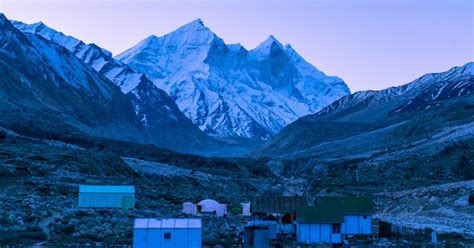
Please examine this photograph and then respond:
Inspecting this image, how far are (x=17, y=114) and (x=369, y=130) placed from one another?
9639cm

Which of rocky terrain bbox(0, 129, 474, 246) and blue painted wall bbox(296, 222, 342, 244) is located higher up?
rocky terrain bbox(0, 129, 474, 246)

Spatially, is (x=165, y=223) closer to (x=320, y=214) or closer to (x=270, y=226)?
(x=270, y=226)

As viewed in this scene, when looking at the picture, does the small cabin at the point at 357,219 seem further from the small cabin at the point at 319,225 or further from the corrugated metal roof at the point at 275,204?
the small cabin at the point at 319,225

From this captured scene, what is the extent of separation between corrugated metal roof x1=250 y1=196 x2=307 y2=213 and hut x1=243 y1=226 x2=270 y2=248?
999 cm

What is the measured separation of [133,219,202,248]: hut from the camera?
115ft

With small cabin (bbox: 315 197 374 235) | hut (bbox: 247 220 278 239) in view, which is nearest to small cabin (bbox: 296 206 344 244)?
hut (bbox: 247 220 278 239)

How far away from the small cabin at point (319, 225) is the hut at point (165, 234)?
374 inches

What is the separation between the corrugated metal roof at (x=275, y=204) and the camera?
159 ft

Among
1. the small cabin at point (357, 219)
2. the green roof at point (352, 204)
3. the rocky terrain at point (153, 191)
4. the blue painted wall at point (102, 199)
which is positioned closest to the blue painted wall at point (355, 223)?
the small cabin at point (357, 219)

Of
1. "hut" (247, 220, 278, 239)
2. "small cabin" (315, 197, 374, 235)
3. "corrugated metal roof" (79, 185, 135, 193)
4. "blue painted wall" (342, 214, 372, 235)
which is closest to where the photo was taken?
"hut" (247, 220, 278, 239)

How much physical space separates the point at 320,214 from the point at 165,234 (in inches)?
464

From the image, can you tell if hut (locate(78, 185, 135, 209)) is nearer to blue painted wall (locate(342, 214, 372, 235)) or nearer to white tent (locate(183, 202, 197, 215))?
white tent (locate(183, 202, 197, 215))

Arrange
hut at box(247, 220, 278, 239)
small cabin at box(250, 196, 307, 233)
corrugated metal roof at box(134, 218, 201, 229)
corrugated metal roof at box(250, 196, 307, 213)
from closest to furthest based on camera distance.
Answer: corrugated metal roof at box(134, 218, 201, 229), hut at box(247, 220, 278, 239), small cabin at box(250, 196, 307, 233), corrugated metal roof at box(250, 196, 307, 213)

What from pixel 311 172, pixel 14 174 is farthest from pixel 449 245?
pixel 311 172
